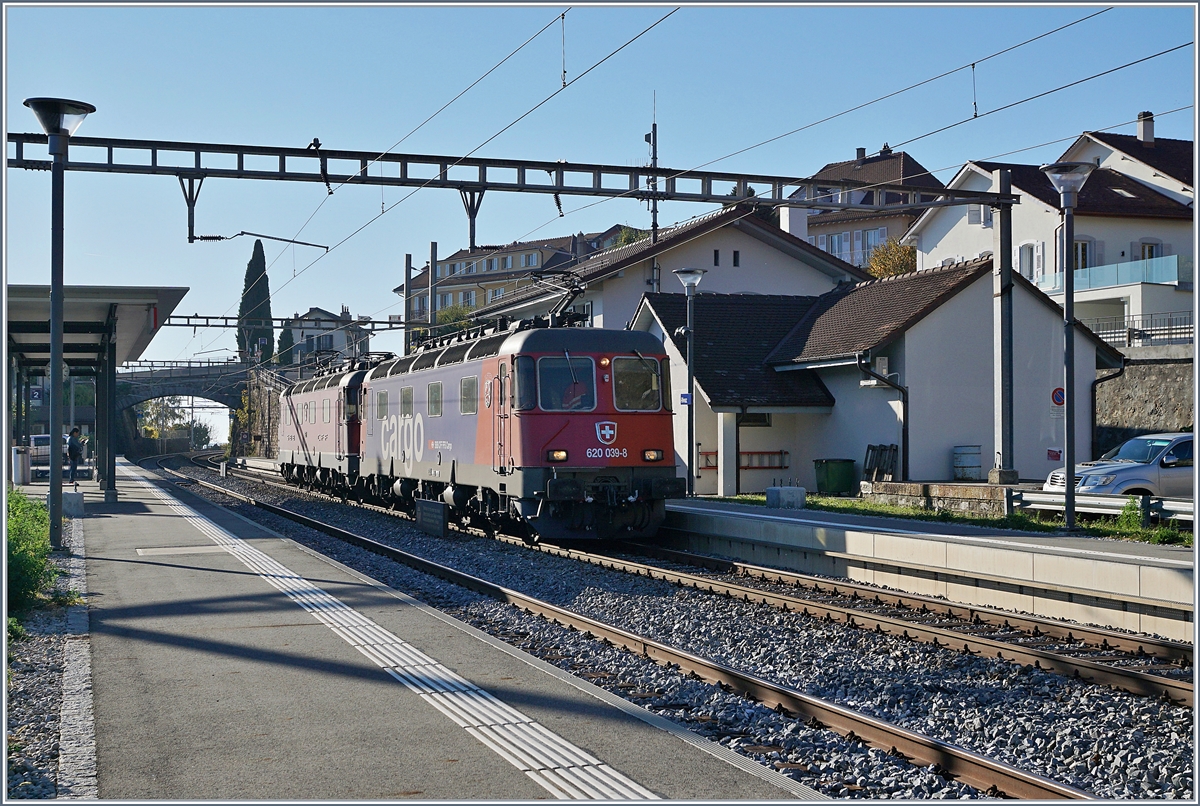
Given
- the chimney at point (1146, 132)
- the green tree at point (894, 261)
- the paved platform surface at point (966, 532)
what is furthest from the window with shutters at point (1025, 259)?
the paved platform surface at point (966, 532)

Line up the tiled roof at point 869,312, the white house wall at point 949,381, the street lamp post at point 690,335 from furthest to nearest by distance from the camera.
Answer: the tiled roof at point 869,312, the white house wall at point 949,381, the street lamp post at point 690,335

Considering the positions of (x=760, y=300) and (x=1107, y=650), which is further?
(x=760, y=300)

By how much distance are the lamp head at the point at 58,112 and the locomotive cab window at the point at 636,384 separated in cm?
850

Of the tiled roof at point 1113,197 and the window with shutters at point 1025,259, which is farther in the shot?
the window with shutters at point 1025,259

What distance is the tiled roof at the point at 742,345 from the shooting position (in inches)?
1167

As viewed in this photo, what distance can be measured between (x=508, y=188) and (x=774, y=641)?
1154cm

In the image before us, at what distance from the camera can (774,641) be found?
35.3 ft

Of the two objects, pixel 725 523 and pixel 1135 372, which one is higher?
pixel 1135 372

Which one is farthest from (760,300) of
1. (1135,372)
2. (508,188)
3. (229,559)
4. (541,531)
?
(229,559)

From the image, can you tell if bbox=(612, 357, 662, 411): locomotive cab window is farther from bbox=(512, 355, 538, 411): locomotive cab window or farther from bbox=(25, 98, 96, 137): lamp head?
bbox=(25, 98, 96, 137): lamp head

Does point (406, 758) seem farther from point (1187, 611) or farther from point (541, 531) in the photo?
point (541, 531)

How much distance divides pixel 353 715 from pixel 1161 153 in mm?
52740

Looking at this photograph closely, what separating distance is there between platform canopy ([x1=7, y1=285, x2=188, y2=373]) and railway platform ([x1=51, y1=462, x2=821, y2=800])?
13221 mm

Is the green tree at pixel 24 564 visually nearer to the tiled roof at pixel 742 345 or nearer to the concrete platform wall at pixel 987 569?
the concrete platform wall at pixel 987 569
